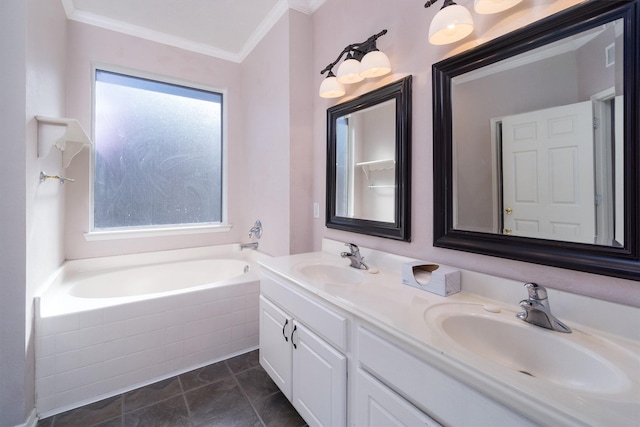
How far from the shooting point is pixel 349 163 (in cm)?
187

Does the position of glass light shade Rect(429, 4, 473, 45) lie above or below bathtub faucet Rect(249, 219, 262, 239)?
above

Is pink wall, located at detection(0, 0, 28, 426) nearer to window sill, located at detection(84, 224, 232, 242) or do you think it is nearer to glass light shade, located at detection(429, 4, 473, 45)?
window sill, located at detection(84, 224, 232, 242)

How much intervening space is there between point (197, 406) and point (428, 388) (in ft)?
4.82

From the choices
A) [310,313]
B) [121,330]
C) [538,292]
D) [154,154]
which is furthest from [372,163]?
[154,154]

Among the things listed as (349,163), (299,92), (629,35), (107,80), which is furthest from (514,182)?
(107,80)

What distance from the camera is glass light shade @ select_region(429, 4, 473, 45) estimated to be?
1.11m

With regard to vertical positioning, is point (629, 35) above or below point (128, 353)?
above

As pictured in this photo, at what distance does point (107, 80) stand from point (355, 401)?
10.5 ft

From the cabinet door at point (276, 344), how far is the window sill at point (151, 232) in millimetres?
1527

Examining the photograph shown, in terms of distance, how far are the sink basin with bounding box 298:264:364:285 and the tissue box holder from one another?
327 mm

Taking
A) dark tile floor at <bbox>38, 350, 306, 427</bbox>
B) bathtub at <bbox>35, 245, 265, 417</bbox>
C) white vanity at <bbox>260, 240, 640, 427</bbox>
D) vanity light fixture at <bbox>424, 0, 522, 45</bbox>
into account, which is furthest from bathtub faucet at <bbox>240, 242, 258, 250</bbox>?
vanity light fixture at <bbox>424, 0, 522, 45</bbox>

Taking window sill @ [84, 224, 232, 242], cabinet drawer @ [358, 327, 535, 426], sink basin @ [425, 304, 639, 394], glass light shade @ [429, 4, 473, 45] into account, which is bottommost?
cabinet drawer @ [358, 327, 535, 426]

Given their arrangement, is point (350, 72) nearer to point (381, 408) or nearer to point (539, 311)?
point (539, 311)

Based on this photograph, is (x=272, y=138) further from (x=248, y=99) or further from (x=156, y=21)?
(x=156, y=21)
